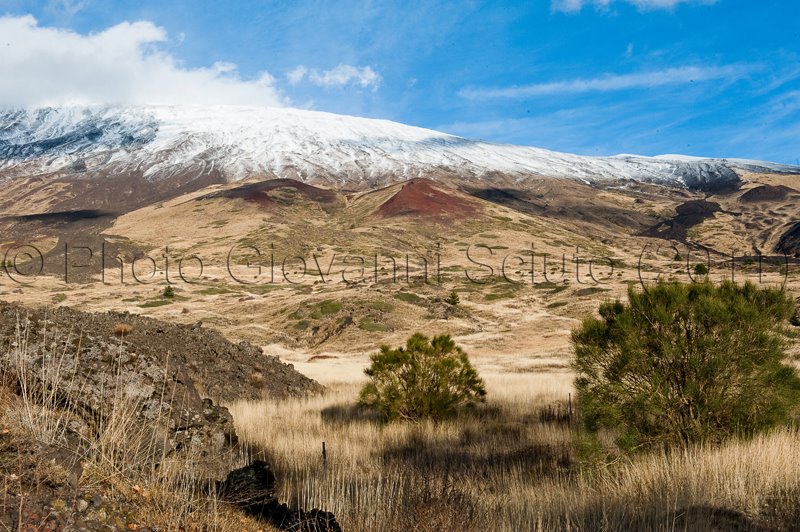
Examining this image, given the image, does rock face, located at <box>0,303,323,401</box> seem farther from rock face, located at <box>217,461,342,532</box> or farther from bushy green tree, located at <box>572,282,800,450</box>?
bushy green tree, located at <box>572,282,800,450</box>

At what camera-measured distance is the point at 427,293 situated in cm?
5106

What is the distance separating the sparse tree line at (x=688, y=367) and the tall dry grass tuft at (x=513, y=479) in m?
0.34

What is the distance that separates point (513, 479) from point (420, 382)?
501 cm

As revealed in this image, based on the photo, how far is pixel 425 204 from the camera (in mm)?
135500

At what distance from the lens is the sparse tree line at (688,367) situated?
6.40 meters

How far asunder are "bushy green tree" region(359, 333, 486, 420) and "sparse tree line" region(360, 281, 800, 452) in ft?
13.3

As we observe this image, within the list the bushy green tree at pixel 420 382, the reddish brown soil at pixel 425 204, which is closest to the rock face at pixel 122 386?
the bushy green tree at pixel 420 382

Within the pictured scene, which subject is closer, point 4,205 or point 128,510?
point 128,510

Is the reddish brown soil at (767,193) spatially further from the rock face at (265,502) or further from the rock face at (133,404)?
the rock face at (265,502)

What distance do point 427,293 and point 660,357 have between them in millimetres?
44491

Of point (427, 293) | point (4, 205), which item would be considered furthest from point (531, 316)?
point (4, 205)

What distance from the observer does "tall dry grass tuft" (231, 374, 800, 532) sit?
4168 mm

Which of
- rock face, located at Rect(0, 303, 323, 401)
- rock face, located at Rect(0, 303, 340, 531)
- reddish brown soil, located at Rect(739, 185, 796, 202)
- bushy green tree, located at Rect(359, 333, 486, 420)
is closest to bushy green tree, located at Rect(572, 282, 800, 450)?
rock face, located at Rect(0, 303, 340, 531)

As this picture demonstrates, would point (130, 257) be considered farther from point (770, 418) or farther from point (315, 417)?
point (770, 418)
